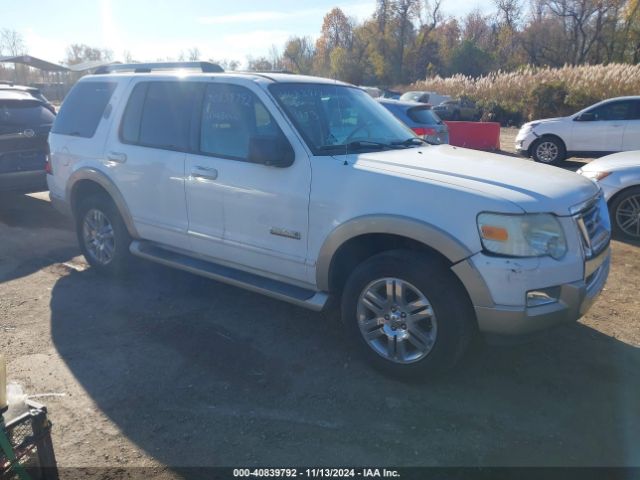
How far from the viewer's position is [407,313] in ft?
11.5

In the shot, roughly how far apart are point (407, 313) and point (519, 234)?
845 mm

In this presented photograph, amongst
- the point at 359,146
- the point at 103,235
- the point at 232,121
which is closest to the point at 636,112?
the point at 359,146

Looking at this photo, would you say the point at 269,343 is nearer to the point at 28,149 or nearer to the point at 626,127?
the point at 28,149

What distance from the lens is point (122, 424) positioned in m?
3.20

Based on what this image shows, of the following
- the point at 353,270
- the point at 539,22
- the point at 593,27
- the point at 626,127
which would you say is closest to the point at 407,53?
the point at 539,22

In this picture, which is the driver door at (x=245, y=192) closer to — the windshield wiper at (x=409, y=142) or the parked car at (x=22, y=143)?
the windshield wiper at (x=409, y=142)

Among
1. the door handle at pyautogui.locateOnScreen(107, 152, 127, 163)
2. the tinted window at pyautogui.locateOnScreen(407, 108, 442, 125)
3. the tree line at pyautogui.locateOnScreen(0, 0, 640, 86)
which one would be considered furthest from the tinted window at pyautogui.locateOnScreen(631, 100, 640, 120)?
the tree line at pyautogui.locateOnScreen(0, 0, 640, 86)

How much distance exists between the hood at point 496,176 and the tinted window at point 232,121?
2.77 feet

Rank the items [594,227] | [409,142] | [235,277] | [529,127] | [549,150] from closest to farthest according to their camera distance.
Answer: [594,227] < [235,277] < [409,142] < [549,150] < [529,127]

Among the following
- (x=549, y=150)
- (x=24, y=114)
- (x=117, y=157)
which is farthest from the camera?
(x=549, y=150)

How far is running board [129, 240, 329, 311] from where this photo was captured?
391 centimetres

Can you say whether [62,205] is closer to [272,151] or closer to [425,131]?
[272,151]

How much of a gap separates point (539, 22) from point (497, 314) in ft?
194

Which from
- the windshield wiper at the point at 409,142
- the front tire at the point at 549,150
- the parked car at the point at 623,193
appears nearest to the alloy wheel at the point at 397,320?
the windshield wiper at the point at 409,142
